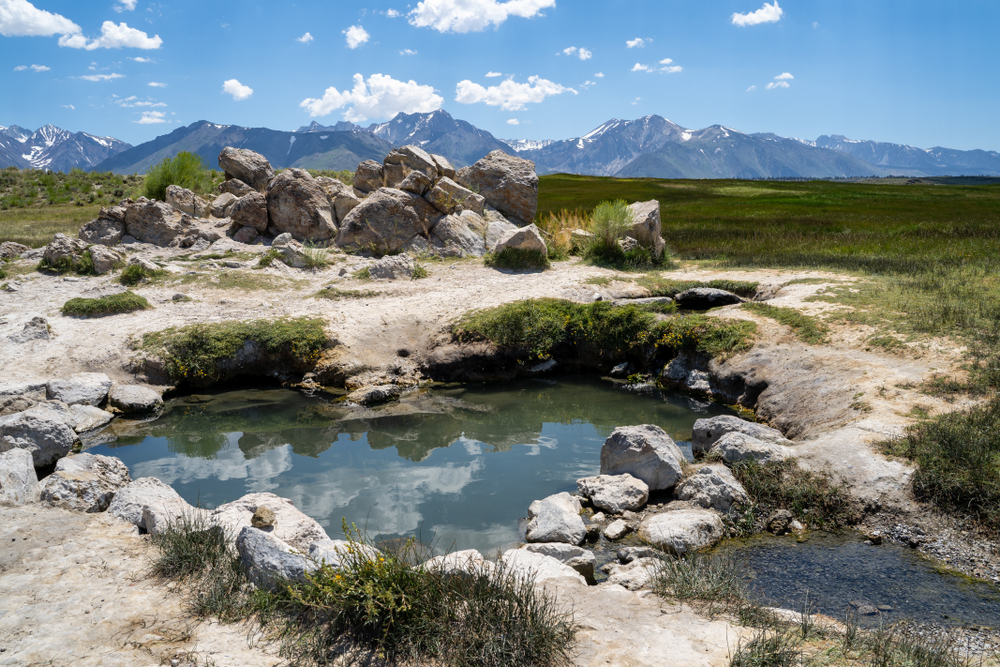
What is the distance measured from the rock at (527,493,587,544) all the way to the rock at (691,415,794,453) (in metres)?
3.08

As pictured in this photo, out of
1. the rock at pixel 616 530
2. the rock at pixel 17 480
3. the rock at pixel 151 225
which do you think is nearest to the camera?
the rock at pixel 17 480

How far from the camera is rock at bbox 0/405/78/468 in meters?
9.45

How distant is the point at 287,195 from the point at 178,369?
461 inches

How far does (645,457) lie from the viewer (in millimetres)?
9023

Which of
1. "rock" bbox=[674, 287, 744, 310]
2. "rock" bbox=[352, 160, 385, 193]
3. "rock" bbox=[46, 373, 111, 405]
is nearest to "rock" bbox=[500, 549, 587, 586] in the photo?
"rock" bbox=[46, 373, 111, 405]

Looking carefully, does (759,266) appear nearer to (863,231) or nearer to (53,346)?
(863,231)

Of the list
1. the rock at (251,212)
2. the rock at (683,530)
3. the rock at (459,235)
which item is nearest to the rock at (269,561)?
the rock at (683,530)

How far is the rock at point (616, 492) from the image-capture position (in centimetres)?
848

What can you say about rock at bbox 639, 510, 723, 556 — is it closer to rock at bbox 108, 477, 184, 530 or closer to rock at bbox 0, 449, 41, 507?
rock at bbox 108, 477, 184, 530

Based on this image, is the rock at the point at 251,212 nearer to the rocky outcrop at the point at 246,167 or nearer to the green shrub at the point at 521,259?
the rocky outcrop at the point at 246,167

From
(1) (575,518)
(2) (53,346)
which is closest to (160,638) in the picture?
(1) (575,518)

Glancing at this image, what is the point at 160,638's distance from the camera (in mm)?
4777

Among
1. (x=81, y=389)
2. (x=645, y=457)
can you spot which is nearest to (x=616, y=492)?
(x=645, y=457)

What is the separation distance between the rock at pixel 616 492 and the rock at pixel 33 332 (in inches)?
535
